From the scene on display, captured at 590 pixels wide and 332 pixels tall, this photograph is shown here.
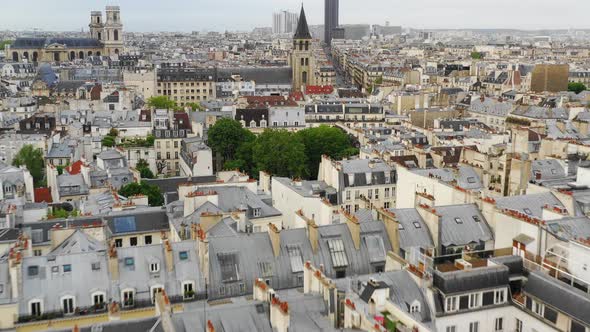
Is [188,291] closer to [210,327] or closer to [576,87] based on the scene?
[210,327]

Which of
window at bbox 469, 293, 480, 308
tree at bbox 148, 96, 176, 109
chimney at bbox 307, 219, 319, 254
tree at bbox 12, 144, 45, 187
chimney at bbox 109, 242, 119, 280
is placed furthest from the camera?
tree at bbox 148, 96, 176, 109

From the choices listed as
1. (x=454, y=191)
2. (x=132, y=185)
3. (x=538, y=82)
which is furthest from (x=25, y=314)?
(x=538, y=82)

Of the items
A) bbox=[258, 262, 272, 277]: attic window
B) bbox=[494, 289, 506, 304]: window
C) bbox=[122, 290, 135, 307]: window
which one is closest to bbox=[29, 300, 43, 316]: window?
bbox=[122, 290, 135, 307]: window

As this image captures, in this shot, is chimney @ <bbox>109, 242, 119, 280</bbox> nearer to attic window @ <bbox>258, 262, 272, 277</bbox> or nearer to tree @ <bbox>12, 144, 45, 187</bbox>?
attic window @ <bbox>258, 262, 272, 277</bbox>

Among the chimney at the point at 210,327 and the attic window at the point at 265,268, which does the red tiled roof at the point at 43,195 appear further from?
the chimney at the point at 210,327

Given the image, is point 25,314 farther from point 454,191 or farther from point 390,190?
point 390,190
